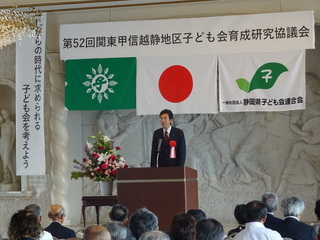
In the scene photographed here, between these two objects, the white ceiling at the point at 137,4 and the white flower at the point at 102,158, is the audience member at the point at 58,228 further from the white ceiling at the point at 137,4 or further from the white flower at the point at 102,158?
the white ceiling at the point at 137,4

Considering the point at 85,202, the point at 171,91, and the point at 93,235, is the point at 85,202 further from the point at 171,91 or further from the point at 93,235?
the point at 93,235

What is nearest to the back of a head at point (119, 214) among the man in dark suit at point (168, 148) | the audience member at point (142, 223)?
the audience member at point (142, 223)

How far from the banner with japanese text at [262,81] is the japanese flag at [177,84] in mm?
166

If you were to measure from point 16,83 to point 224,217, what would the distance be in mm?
3730

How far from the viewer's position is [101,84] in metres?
10.1

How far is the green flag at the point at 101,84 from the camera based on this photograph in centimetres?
1005

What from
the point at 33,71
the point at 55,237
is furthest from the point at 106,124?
the point at 55,237

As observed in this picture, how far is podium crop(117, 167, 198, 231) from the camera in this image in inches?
269

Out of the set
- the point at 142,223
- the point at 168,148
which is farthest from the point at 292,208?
the point at 168,148

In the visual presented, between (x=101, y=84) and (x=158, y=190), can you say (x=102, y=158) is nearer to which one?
(x=158, y=190)

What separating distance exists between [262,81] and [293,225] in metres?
4.80

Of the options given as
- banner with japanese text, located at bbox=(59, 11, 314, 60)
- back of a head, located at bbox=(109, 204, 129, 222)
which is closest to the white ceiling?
banner with japanese text, located at bbox=(59, 11, 314, 60)

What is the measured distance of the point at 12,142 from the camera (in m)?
11.3

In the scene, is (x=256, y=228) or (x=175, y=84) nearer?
(x=256, y=228)
